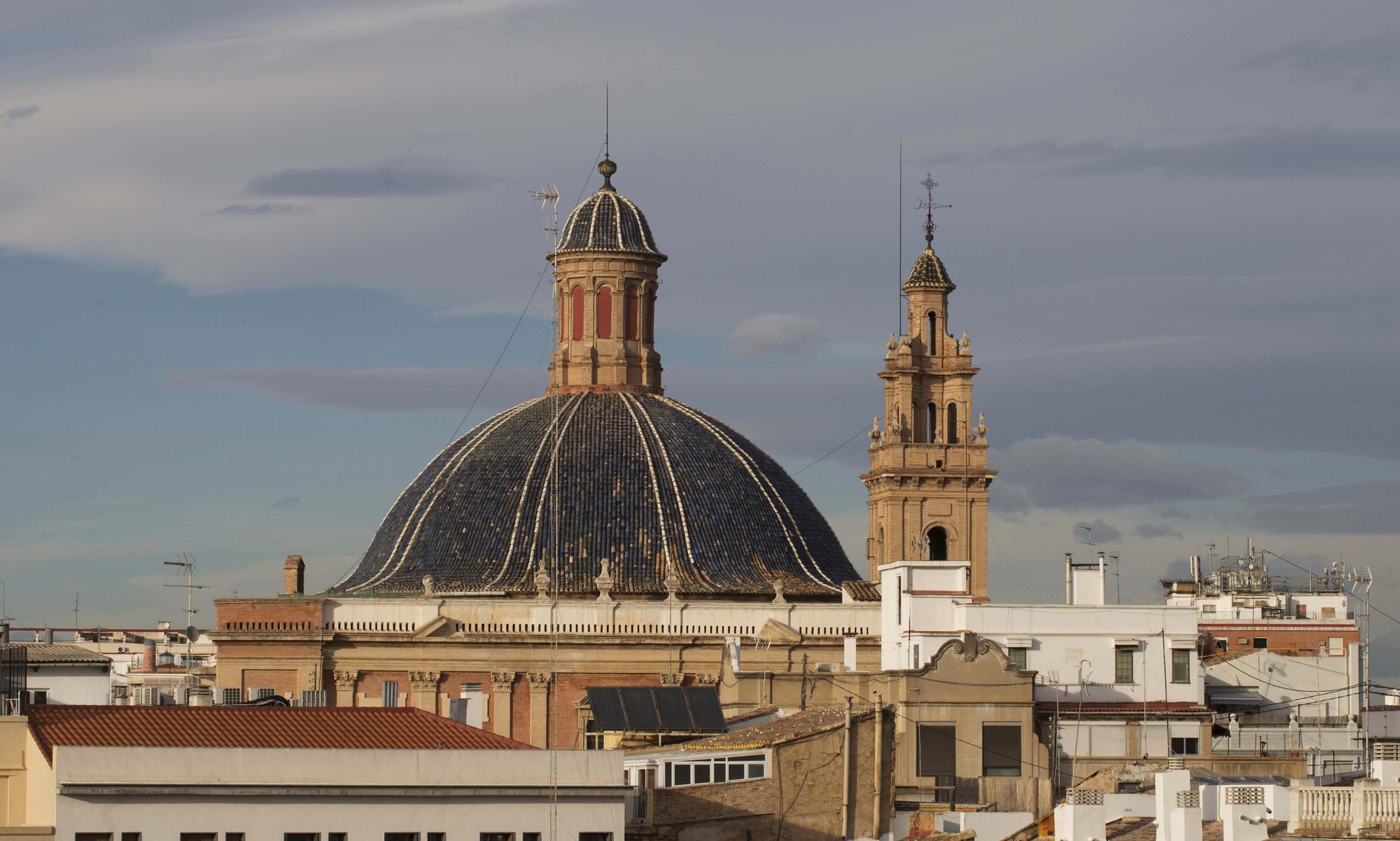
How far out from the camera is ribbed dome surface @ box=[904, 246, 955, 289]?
7212 cm

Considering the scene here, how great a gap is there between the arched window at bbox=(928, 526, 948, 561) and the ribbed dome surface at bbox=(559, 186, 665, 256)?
9.71 meters

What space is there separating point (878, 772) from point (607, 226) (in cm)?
3014

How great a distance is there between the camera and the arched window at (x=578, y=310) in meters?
76.3

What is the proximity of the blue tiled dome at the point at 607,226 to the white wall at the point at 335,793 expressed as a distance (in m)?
35.2

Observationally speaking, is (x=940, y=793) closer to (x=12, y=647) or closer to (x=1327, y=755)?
(x=1327, y=755)

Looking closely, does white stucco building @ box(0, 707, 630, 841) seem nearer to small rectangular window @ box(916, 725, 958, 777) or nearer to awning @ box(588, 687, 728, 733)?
awning @ box(588, 687, 728, 733)

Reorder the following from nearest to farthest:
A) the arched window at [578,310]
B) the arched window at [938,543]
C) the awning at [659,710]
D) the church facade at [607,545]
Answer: the awning at [659,710] < the church facade at [607,545] < the arched window at [938,543] < the arched window at [578,310]

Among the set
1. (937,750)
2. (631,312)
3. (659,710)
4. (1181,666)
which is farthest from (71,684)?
(631,312)

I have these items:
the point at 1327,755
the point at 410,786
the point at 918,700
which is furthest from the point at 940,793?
the point at 410,786

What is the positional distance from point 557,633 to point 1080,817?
85.9 feet

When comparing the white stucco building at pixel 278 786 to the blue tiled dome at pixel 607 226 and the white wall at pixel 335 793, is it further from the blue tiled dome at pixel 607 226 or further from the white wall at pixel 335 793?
the blue tiled dome at pixel 607 226

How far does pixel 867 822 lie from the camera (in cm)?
4772

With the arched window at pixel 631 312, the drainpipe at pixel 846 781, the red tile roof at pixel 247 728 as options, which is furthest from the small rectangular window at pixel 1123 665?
the arched window at pixel 631 312

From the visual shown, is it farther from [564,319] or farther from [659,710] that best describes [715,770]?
[564,319]
